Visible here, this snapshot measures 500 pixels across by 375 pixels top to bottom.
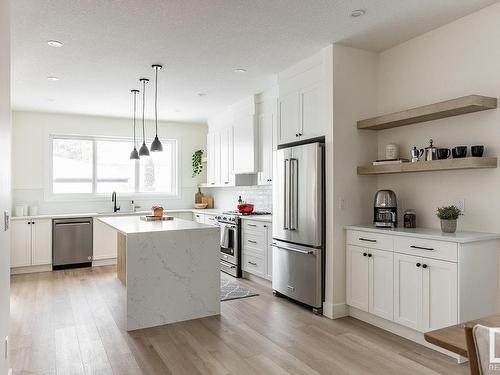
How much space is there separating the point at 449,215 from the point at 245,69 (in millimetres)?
2674

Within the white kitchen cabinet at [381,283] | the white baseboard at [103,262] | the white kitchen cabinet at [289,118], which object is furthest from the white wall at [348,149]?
the white baseboard at [103,262]

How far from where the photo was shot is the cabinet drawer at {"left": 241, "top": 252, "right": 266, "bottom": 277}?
196 inches

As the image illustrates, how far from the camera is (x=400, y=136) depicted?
384 centimetres

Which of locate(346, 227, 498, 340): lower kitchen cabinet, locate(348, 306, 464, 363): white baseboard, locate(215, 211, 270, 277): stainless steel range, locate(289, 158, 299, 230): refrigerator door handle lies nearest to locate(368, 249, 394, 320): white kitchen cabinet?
locate(346, 227, 498, 340): lower kitchen cabinet

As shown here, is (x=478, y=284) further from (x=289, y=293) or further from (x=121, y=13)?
(x=121, y=13)

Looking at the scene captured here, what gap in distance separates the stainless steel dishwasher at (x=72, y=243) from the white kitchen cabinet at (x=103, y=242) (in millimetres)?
77

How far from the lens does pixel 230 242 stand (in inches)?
221

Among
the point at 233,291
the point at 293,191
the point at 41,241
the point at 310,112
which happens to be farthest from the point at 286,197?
the point at 41,241

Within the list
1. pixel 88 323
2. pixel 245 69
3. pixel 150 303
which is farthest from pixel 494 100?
pixel 88 323

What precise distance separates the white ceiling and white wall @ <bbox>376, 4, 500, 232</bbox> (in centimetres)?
16

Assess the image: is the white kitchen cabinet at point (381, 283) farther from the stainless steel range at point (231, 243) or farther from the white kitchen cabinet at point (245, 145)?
the white kitchen cabinet at point (245, 145)

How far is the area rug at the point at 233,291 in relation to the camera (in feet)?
14.8

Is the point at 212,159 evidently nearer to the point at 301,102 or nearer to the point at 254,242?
the point at 254,242

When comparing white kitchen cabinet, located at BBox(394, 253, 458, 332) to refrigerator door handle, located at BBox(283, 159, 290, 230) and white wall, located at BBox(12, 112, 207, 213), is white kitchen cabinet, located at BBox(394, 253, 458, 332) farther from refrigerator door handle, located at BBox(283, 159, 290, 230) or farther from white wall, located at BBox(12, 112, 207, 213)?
white wall, located at BBox(12, 112, 207, 213)
